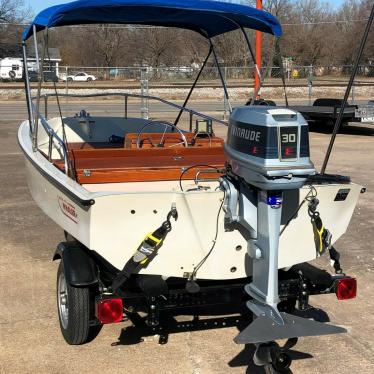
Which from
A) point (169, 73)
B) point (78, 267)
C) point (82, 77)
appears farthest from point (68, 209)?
point (82, 77)

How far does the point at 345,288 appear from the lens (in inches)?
145

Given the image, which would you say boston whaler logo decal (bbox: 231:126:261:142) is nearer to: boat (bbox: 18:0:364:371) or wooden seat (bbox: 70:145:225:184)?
boat (bbox: 18:0:364:371)

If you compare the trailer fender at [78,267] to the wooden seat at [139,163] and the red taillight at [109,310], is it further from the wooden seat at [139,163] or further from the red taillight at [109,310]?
the wooden seat at [139,163]

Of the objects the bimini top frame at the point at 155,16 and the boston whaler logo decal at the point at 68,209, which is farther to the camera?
the bimini top frame at the point at 155,16

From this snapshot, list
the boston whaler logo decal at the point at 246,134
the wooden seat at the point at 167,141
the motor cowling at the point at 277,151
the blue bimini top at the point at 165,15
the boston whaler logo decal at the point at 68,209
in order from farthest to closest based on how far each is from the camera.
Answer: the wooden seat at the point at 167,141
the blue bimini top at the point at 165,15
the boston whaler logo decal at the point at 68,209
the boston whaler logo decal at the point at 246,134
the motor cowling at the point at 277,151

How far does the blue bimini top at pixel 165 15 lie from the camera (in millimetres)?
4336

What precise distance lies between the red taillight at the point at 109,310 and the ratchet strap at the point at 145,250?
0.33 ft

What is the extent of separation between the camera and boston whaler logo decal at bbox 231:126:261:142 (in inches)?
122

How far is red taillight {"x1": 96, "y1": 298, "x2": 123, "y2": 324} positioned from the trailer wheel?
0.30 meters

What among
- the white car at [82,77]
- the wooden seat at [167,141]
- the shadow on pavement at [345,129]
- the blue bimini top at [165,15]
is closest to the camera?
the blue bimini top at [165,15]

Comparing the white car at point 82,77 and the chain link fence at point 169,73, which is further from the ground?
the chain link fence at point 169,73

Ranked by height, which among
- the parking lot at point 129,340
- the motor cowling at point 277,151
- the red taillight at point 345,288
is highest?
the motor cowling at point 277,151

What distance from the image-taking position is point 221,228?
344 cm

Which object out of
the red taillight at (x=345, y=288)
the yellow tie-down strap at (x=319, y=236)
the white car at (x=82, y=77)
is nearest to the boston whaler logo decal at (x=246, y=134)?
the yellow tie-down strap at (x=319, y=236)
